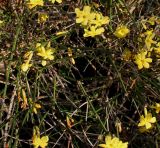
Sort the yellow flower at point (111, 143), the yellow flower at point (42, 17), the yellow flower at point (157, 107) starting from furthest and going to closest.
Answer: the yellow flower at point (42, 17) < the yellow flower at point (157, 107) < the yellow flower at point (111, 143)

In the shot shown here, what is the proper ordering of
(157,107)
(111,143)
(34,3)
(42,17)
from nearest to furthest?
(111,143) < (157,107) < (34,3) < (42,17)

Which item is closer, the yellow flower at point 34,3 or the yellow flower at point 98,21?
the yellow flower at point 98,21

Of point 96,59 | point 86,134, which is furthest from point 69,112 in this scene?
point 96,59

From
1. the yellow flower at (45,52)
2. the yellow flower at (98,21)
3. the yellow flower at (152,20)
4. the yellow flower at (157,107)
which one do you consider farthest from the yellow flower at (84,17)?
the yellow flower at (157,107)

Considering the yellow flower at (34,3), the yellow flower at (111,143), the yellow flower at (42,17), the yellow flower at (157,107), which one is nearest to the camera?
the yellow flower at (111,143)

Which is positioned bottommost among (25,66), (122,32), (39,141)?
(39,141)

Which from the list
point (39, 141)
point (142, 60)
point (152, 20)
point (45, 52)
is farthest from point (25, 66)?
point (152, 20)

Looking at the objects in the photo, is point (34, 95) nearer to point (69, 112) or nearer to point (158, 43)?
point (69, 112)

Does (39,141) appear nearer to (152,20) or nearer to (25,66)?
(25,66)

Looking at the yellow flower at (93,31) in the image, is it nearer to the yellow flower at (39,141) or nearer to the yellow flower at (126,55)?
the yellow flower at (126,55)

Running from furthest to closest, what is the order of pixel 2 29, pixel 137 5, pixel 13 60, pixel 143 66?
pixel 137 5 → pixel 2 29 → pixel 13 60 → pixel 143 66

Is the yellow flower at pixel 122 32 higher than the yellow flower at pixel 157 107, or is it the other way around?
the yellow flower at pixel 122 32
